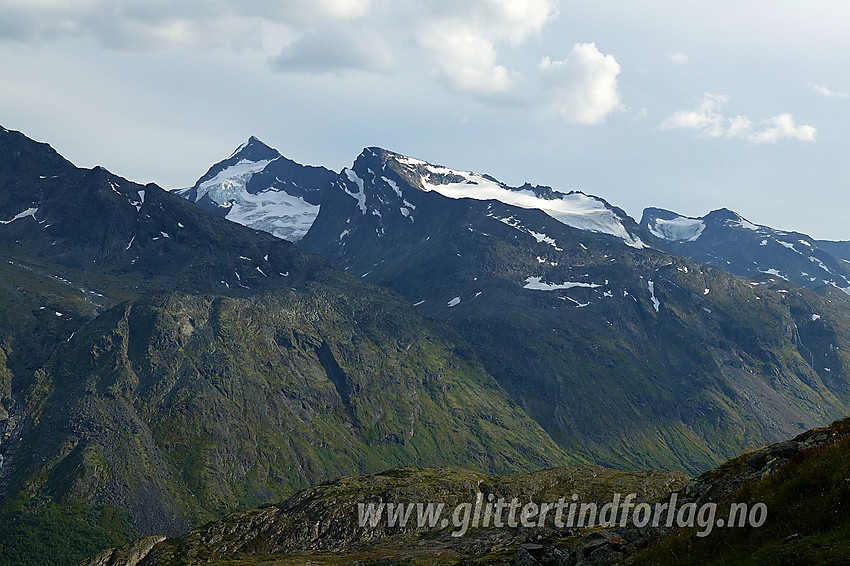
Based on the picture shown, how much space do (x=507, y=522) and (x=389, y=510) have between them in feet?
133

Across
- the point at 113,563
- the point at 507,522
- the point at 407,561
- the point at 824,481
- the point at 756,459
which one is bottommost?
the point at 113,563

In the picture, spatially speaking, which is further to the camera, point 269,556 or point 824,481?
point 269,556

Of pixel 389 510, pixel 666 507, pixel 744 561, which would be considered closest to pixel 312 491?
pixel 389 510

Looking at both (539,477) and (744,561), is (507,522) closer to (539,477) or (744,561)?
(539,477)

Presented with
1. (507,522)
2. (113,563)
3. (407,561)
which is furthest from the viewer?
(113,563)

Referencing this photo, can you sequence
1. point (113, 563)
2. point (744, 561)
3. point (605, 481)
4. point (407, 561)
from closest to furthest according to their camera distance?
point (744, 561) < point (407, 561) < point (113, 563) < point (605, 481)

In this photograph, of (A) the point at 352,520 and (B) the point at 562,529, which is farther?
(A) the point at 352,520

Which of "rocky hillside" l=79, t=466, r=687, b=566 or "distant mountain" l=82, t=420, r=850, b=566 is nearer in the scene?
"distant mountain" l=82, t=420, r=850, b=566

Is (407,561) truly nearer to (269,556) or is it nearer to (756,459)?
(269,556)

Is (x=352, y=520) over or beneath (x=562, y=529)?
beneath

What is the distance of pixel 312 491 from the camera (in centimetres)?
17375

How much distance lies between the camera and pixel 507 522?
129250 millimetres

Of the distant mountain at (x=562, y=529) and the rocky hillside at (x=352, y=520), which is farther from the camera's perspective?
the rocky hillside at (x=352, y=520)

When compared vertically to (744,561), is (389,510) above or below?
below
